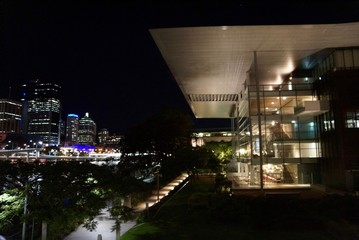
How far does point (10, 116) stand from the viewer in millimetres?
130625

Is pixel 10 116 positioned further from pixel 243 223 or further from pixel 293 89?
pixel 243 223

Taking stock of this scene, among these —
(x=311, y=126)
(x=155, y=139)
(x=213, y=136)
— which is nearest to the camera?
(x=311, y=126)

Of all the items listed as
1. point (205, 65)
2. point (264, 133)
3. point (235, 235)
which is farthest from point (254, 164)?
point (235, 235)

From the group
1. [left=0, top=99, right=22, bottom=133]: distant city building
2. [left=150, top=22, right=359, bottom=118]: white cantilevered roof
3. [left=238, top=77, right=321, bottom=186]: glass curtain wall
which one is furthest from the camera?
[left=0, top=99, right=22, bottom=133]: distant city building

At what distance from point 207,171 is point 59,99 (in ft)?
491

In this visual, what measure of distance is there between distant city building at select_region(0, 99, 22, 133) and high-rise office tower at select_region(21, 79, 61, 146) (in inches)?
411

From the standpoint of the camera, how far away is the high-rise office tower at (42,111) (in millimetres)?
153863

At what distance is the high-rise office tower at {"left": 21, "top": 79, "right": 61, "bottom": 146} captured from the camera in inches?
6058

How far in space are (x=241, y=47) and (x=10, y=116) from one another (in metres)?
127

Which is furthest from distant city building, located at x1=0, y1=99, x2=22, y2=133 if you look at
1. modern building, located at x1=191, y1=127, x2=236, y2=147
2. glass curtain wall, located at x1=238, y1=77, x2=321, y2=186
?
glass curtain wall, located at x1=238, y1=77, x2=321, y2=186

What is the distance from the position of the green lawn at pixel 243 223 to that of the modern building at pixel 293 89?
8401 mm

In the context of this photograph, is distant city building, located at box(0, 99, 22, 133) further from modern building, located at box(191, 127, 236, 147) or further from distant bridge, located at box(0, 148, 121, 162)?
modern building, located at box(191, 127, 236, 147)

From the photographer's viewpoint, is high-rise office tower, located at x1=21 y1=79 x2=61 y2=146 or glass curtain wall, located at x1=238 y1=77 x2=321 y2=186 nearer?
glass curtain wall, located at x1=238 y1=77 x2=321 y2=186

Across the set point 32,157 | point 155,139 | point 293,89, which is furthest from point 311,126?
point 32,157
